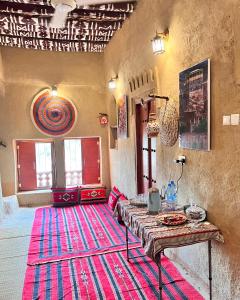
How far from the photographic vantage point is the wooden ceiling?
363 cm

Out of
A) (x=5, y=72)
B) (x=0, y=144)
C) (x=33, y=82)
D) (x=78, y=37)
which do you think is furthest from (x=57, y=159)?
(x=78, y=37)

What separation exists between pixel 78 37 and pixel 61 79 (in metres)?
1.04

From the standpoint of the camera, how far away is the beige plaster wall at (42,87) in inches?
213

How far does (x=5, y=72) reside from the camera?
5.38m

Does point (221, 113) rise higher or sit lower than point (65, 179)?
higher

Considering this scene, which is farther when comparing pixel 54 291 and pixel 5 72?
pixel 5 72

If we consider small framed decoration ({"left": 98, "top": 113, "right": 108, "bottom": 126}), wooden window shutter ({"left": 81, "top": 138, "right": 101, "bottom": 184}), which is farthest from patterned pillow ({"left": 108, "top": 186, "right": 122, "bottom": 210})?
small framed decoration ({"left": 98, "top": 113, "right": 108, "bottom": 126})

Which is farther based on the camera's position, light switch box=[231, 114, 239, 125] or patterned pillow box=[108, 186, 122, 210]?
patterned pillow box=[108, 186, 122, 210]

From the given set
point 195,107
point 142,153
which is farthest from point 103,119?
point 195,107

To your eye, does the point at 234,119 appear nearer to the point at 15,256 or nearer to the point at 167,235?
the point at 167,235

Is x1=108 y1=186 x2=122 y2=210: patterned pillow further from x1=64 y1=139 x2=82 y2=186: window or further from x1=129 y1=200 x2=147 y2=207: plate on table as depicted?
x1=129 y1=200 x2=147 y2=207: plate on table

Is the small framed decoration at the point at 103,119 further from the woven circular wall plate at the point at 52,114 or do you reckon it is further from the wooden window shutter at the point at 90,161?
the woven circular wall plate at the point at 52,114

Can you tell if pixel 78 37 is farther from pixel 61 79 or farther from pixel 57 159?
pixel 57 159

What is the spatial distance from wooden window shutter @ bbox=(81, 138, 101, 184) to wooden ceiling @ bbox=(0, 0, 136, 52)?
1.96 m
